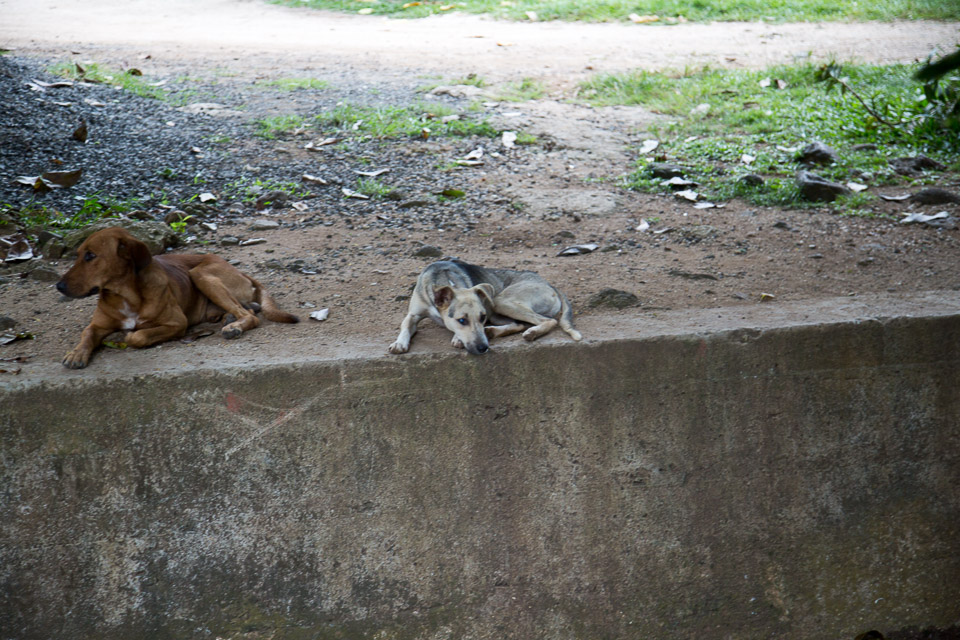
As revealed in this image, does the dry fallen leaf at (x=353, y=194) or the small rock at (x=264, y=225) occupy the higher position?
the dry fallen leaf at (x=353, y=194)

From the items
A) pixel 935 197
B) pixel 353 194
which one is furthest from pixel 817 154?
pixel 353 194

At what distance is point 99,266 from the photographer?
3.50 m

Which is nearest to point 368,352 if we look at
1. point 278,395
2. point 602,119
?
point 278,395

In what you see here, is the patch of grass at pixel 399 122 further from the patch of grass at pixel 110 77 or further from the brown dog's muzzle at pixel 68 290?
the brown dog's muzzle at pixel 68 290

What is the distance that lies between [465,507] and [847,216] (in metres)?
3.43

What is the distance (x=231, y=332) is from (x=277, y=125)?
4.45m

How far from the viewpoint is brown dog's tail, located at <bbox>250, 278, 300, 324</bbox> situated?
3.92 meters

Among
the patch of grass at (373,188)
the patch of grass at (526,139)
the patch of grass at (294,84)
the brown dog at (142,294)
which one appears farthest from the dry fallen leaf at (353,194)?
the patch of grass at (294,84)

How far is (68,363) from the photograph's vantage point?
3.42m

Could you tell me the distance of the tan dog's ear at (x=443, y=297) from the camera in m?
3.60

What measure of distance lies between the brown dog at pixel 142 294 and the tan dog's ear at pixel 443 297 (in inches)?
29.9

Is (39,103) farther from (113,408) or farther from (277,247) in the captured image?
(113,408)

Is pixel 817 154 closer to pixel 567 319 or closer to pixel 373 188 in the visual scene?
pixel 373 188

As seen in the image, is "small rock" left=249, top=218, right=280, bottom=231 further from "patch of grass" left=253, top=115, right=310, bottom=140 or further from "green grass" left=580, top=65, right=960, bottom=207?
"green grass" left=580, top=65, right=960, bottom=207
